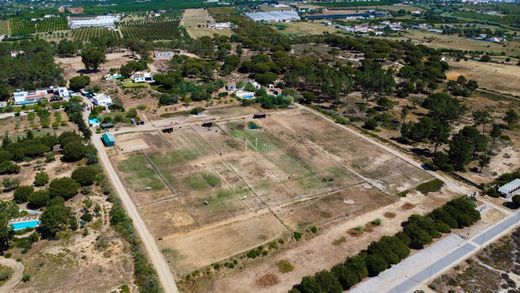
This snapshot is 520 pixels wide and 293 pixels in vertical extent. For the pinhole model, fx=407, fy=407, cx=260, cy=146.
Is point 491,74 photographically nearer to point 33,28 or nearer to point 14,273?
point 14,273

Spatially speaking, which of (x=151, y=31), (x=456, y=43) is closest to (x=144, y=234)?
(x=151, y=31)

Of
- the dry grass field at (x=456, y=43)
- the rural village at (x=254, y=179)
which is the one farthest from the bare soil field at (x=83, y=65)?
the dry grass field at (x=456, y=43)

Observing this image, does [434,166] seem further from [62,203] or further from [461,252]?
[62,203]

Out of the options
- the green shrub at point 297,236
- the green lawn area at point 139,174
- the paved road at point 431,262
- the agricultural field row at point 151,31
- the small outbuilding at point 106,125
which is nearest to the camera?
the paved road at point 431,262

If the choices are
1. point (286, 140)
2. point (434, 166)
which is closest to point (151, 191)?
point (286, 140)

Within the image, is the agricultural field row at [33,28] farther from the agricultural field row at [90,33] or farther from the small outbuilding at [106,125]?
the small outbuilding at [106,125]

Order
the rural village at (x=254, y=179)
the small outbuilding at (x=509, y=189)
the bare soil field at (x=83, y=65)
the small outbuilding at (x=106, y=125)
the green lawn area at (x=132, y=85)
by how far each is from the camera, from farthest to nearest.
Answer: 1. the bare soil field at (x=83, y=65)
2. the green lawn area at (x=132, y=85)
3. the small outbuilding at (x=106, y=125)
4. the small outbuilding at (x=509, y=189)
5. the rural village at (x=254, y=179)

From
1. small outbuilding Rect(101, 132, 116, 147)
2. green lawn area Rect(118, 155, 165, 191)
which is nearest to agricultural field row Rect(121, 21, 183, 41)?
small outbuilding Rect(101, 132, 116, 147)
